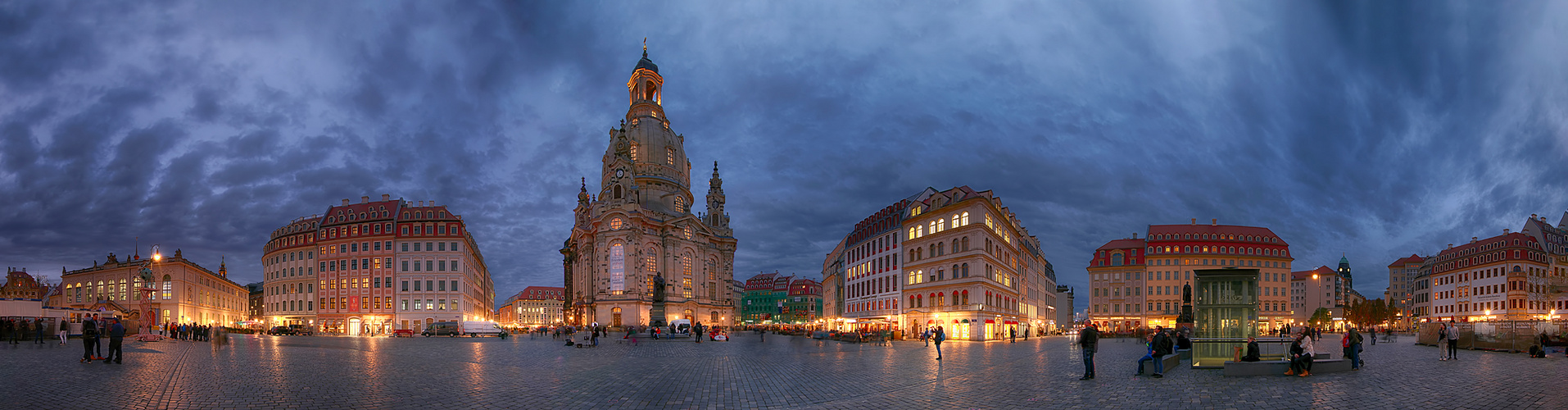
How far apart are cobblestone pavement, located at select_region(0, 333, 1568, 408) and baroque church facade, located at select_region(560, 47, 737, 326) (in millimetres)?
65890

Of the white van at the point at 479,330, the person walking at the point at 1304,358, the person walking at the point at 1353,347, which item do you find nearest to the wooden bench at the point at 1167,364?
the person walking at the point at 1304,358

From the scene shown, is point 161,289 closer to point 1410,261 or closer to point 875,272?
point 875,272

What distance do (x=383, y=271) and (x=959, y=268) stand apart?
6672 centimetres

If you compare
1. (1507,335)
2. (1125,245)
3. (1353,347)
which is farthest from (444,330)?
(1125,245)

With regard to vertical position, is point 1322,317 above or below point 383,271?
below

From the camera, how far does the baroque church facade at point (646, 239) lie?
99.0 m

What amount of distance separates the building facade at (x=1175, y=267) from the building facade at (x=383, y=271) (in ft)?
264

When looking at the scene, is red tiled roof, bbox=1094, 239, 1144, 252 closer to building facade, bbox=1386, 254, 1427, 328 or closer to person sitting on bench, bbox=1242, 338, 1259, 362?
building facade, bbox=1386, 254, 1427, 328

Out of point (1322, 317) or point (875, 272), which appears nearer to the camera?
point (875, 272)

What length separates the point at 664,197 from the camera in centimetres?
11444

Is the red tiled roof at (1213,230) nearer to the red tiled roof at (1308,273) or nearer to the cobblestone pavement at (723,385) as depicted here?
the red tiled roof at (1308,273)

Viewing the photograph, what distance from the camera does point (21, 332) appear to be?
128 ft

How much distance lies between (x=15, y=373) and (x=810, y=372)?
63.0 ft

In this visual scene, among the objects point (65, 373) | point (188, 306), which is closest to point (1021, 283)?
point (65, 373)
